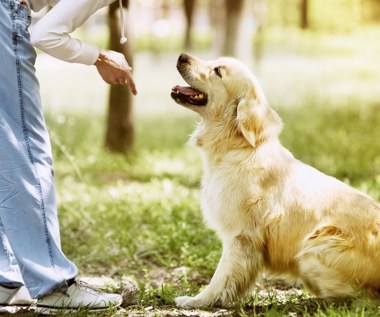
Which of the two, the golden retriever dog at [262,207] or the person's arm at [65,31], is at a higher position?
the person's arm at [65,31]

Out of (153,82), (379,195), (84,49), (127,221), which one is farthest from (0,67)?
(153,82)

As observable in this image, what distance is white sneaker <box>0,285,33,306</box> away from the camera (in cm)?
399

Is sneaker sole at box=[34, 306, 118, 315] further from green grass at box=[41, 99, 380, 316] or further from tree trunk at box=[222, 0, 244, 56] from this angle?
tree trunk at box=[222, 0, 244, 56]

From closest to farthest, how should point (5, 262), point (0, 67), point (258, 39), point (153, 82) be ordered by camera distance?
point (0, 67) → point (5, 262) → point (153, 82) → point (258, 39)

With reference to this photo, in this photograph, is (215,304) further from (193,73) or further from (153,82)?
(153,82)

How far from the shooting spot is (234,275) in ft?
13.8

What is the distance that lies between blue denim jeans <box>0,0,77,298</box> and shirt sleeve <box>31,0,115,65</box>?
0.40 feet

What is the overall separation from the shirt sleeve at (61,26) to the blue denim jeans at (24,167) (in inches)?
4.8

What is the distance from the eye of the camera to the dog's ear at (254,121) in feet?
14.1

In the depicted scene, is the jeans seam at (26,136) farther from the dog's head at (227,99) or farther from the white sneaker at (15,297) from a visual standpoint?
the dog's head at (227,99)

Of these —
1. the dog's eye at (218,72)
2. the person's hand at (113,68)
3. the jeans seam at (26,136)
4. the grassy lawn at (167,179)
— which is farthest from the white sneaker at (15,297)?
the dog's eye at (218,72)

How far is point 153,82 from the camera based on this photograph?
20.0m

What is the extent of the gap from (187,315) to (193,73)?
1.37 m

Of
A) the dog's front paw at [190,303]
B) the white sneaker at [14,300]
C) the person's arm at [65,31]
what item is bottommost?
the dog's front paw at [190,303]
